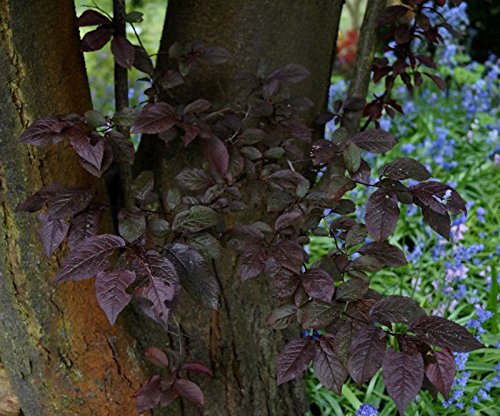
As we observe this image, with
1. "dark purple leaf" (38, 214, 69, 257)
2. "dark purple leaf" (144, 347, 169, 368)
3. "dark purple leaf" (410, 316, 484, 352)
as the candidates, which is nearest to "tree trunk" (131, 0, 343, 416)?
"dark purple leaf" (144, 347, 169, 368)

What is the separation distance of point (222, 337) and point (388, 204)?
78 centimetres

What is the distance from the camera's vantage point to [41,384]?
1562mm

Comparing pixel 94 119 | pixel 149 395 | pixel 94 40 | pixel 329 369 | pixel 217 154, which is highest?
pixel 94 40

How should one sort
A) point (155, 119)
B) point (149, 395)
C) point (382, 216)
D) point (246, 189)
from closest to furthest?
point (382, 216) < point (155, 119) < point (149, 395) < point (246, 189)

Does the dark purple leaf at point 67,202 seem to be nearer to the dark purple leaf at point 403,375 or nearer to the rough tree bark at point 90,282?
the rough tree bark at point 90,282

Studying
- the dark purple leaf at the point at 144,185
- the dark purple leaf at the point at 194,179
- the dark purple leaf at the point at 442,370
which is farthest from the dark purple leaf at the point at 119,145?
the dark purple leaf at the point at 442,370

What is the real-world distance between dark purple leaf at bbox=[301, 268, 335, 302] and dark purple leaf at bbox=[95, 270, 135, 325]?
34cm

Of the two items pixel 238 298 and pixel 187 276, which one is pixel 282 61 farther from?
pixel 187 276

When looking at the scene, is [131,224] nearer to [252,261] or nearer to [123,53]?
[252,261]

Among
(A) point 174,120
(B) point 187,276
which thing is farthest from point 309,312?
(A) point 174,120

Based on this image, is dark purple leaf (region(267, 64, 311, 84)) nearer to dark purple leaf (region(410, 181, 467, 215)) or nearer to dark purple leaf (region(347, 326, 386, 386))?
dark purple leaf (region(410, 181, 467, 215))

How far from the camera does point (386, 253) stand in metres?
1.30

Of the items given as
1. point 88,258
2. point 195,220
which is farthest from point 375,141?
point 88,258

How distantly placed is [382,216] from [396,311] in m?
0.18
